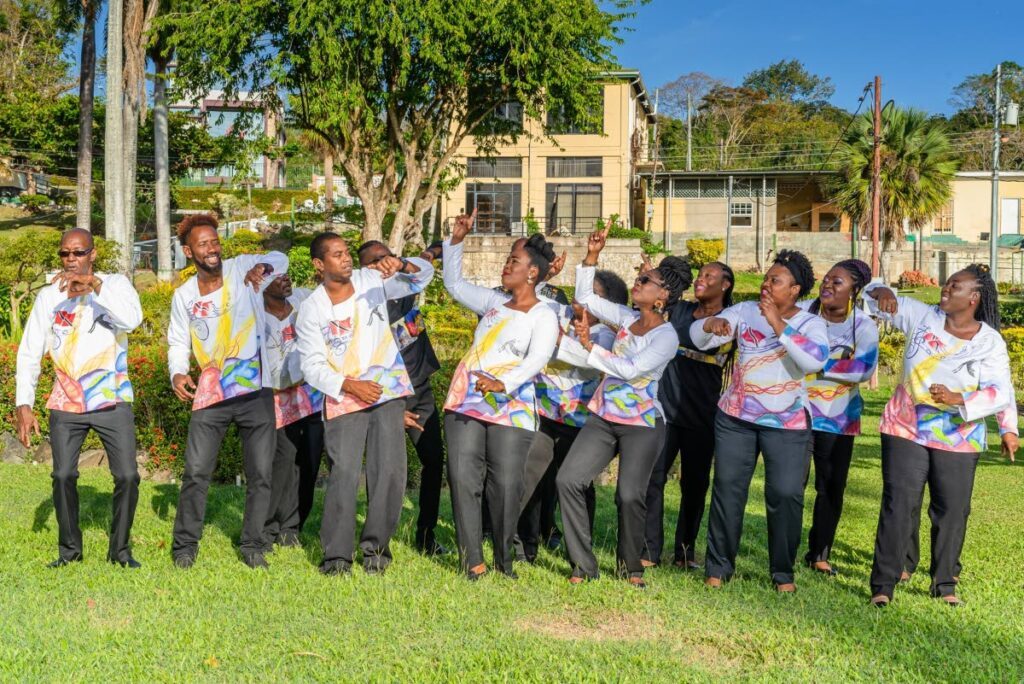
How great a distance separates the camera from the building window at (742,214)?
46.5 metres

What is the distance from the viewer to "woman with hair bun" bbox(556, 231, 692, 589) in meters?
6.19

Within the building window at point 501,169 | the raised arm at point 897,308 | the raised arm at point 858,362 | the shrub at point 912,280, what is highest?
the building window at point 501,169

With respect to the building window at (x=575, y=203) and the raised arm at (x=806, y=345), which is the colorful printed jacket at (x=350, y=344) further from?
the building window at (x=575, y=203)

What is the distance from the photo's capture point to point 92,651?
15.8 ft

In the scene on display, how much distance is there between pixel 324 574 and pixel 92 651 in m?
1.62

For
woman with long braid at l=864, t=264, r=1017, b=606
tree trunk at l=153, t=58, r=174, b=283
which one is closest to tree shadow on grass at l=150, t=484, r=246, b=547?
woman with long braid at l=864, t=264, r=1017, b=606

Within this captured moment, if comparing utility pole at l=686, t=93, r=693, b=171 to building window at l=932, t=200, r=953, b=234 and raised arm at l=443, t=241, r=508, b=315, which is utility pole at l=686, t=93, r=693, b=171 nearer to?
building window at l=932, t=200, r=953, b=234

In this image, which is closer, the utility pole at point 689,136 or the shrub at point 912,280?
the shrub at point 912,280

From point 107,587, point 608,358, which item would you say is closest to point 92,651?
point 107,587

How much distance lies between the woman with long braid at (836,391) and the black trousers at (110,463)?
426 cm

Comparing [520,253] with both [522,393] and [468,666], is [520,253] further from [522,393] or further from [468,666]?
[468,666]

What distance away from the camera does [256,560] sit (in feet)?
21.0

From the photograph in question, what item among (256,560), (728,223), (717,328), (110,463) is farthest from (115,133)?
(728,223)

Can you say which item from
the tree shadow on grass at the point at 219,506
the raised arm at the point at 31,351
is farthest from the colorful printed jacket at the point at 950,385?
the raised arm at the point at 31,351
